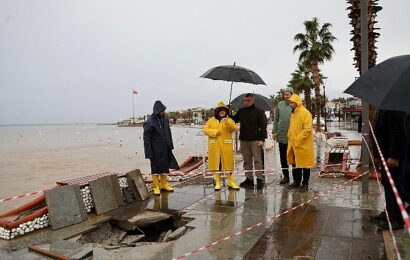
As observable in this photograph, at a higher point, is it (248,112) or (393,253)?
(248,112)

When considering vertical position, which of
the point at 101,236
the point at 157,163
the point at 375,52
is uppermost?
the point at 375,52

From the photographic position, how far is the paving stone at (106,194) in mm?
5391

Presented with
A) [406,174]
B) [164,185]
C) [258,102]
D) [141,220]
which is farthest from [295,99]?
[141,220]

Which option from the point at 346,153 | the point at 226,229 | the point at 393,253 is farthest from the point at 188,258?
the point at 346,153

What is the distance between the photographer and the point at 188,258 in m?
3.46

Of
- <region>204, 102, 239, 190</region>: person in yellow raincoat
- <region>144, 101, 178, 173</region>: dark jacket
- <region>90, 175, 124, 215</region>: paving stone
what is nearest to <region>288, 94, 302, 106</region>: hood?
<region>204, 102, 239, 190</region>: person in yellow raincoat

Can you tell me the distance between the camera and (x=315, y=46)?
2850 centimetres

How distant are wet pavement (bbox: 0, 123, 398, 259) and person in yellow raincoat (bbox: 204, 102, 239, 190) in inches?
21.6

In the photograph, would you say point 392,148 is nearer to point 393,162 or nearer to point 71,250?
point 393,162

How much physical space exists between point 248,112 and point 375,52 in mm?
5412

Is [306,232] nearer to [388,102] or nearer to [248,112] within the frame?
[388,102]

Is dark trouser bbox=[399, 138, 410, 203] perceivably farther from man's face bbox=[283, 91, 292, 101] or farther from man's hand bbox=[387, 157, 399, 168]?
man's face bbox=[283, 91, 292, 101]

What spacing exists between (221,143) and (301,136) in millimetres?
1642

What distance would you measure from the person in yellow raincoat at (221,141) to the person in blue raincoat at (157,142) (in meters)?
0.90
